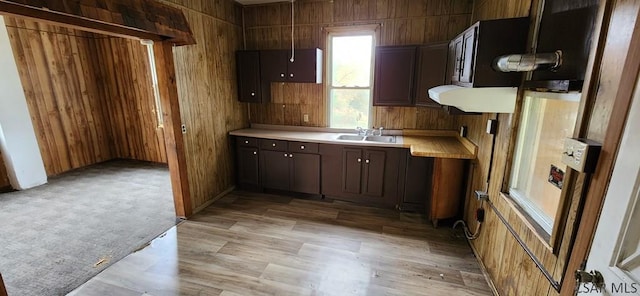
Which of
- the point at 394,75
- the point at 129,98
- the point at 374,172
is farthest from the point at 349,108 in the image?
the point at 129,98

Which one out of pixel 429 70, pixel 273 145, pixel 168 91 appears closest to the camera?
pixel 168 91

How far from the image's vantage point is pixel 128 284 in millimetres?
2164

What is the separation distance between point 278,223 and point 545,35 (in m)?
2.79

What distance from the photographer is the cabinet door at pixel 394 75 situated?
3227 millimetres

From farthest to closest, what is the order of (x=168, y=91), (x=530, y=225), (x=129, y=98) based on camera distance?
(x=129, y=98) < (x=168, y=91) < (x=530, y=225)

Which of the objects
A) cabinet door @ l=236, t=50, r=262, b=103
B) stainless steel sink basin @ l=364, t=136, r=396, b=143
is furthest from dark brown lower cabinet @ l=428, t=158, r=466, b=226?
cabinet door @ l=236, t=50, r=262, b=103

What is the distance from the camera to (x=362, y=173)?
3.41 meters

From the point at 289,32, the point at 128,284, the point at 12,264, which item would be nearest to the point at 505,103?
the point at 289,32

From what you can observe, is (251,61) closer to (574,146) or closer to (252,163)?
(252,163)

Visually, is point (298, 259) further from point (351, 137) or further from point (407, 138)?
point (407, 138)

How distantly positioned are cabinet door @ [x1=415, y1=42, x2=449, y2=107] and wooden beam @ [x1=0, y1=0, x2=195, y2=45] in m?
2.52

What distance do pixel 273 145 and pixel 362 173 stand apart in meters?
1.25

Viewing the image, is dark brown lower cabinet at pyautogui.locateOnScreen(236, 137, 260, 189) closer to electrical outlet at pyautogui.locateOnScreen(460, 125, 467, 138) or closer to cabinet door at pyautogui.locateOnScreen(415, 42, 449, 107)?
cabinet door at pyautogui.locateOnScreen(415, 42, 449, 107)

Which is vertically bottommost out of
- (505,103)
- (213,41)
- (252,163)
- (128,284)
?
(128,284)
